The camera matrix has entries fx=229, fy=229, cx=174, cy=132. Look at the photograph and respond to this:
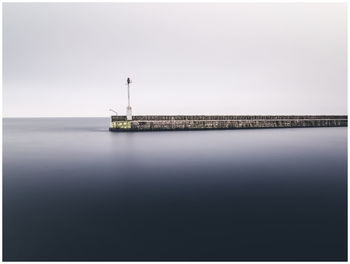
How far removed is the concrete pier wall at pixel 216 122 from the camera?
42906 mm

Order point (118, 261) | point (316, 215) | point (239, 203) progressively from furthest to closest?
point (239, 203) → point (316, 215) → point (118, 261)

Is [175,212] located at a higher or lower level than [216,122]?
lower

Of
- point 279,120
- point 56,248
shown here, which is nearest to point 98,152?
point 56,248

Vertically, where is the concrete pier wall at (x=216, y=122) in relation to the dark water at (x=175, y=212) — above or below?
above

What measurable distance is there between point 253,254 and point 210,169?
10369 millimetres

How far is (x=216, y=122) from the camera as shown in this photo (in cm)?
4909

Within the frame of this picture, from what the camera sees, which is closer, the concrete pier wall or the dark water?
the dark water

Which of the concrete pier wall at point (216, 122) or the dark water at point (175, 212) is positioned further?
the concrete pier wall at point (216, 122)

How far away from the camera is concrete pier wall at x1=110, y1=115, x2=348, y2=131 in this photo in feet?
141

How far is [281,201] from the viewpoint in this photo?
1047 cm

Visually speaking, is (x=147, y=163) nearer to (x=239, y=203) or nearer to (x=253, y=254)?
(x=239, y=203)

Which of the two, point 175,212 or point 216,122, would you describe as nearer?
point 175,212

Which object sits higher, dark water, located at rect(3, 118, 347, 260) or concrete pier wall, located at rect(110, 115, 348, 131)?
concrete pier wall, located at rect(110, 115, 348, 131)

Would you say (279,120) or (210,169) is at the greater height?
(279,120)
